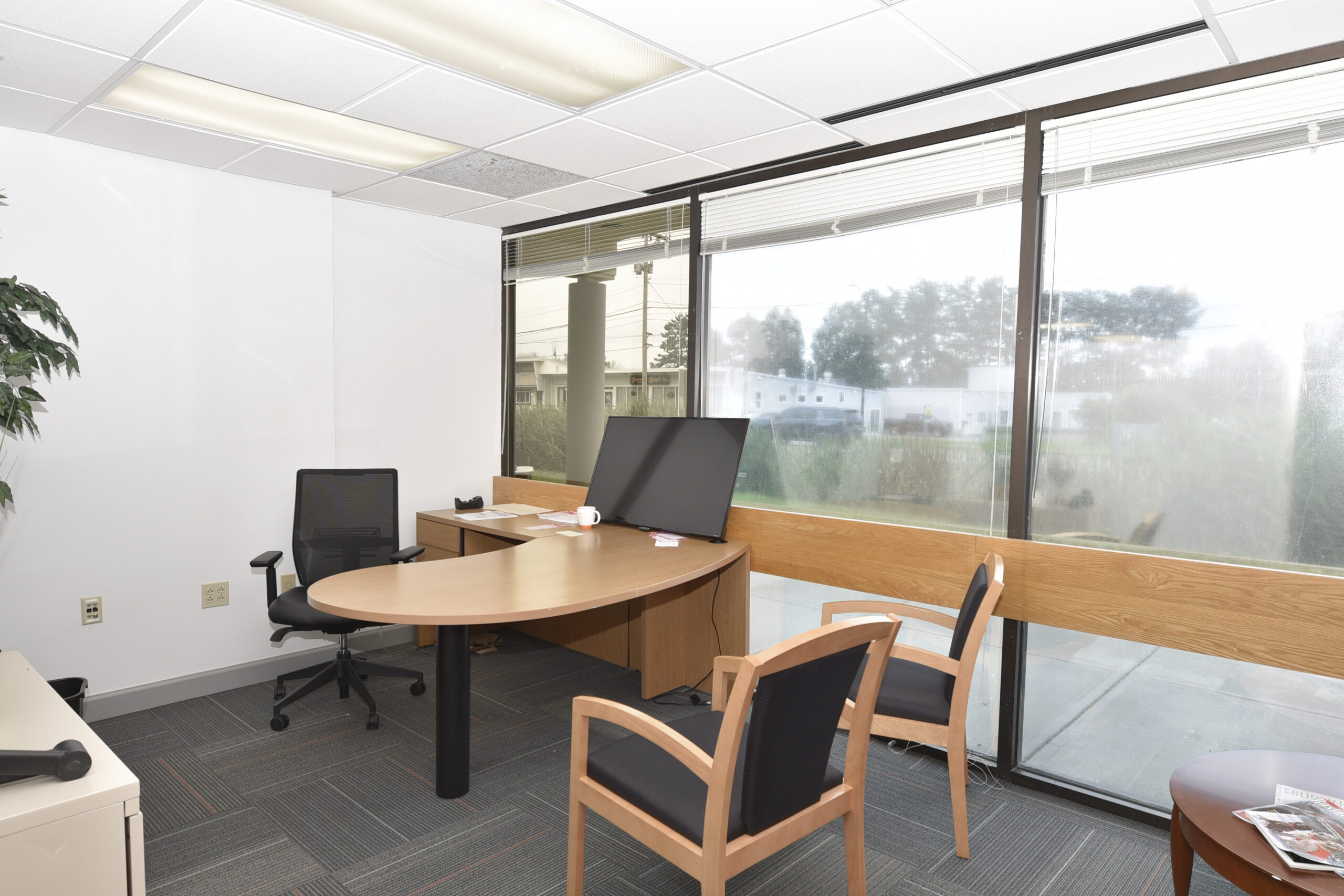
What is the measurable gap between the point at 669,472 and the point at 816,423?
758 mm

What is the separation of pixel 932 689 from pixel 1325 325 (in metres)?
1.66

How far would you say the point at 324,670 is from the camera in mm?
3721

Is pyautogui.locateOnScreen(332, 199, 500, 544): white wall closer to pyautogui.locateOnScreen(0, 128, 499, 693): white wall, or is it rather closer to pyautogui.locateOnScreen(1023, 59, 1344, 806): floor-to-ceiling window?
pyautogui.locateOnScreen(0, 128, 499, 693): white wall

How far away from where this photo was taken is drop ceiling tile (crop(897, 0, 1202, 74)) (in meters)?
2.15

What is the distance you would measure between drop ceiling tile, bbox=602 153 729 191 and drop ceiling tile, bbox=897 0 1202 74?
54.4 inches

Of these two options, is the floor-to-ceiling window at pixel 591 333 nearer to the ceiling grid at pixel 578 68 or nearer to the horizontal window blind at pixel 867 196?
the horizontal window blind at pixel 867 196

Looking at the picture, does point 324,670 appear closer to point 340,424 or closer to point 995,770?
point 340,424

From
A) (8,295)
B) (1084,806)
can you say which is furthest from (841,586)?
(8,295)

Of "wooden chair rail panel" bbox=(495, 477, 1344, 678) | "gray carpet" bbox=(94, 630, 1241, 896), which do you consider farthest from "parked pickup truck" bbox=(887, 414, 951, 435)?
"gray carpet" bbox=(94, 630, 1241, 896)

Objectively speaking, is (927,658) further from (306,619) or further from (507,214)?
(507,214)

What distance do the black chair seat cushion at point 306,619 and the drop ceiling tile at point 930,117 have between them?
3.00 metres

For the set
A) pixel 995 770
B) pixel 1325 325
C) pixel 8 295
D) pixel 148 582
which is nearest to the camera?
pixel 1325 325

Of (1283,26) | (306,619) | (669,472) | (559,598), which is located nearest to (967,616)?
(559,598)

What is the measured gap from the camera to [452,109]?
296cm
